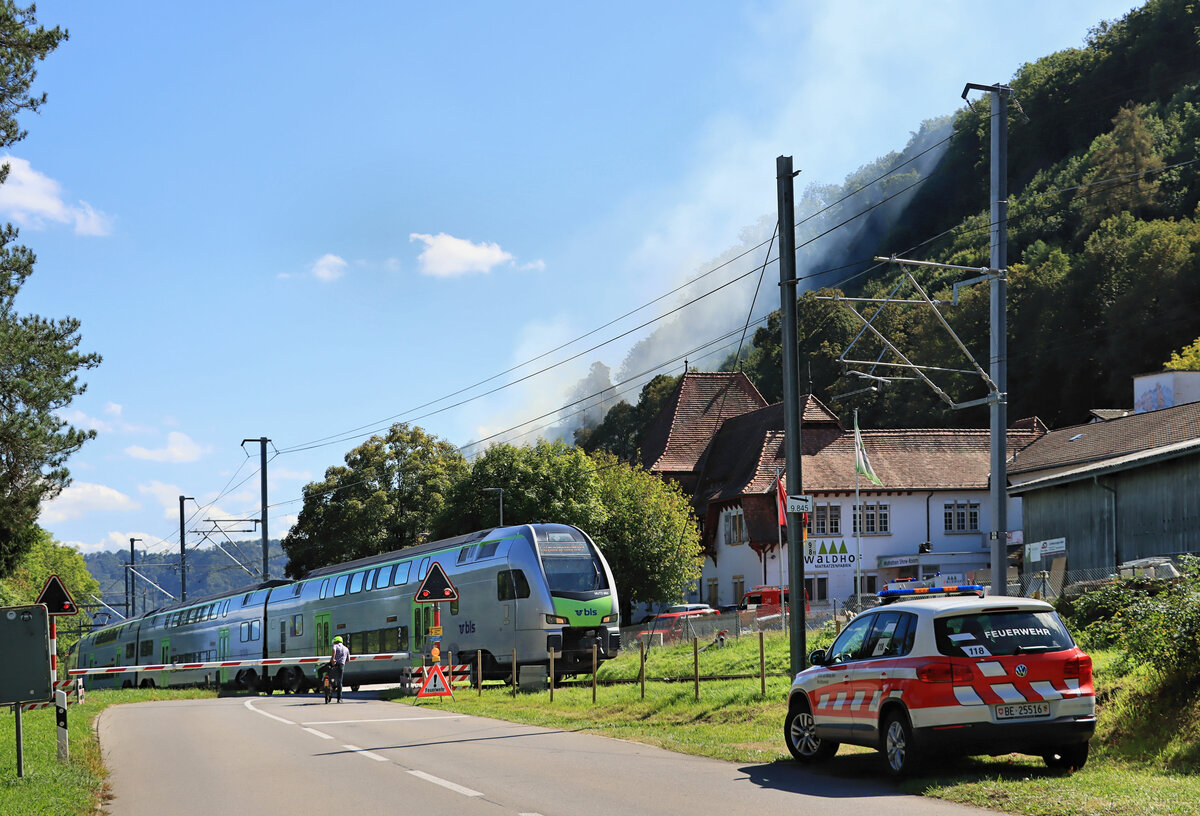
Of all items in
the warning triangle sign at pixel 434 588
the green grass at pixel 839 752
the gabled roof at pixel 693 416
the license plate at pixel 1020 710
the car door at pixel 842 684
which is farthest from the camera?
the gabled roof at pixel 693 416

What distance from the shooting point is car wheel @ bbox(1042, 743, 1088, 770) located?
12.1 metres

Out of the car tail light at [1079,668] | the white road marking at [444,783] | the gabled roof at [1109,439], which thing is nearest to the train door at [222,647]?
the gabled roof at [1109,439]

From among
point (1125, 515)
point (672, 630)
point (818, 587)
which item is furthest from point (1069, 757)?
point (818, 587)

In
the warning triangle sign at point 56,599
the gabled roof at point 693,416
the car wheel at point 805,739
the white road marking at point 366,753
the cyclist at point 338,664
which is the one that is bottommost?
the cyclist at point 338,664

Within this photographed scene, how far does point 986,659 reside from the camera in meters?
11.9

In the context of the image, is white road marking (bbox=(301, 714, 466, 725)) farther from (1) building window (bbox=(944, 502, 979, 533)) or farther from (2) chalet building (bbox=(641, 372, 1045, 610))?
(1) building window (bbox=(944, 502, 979, 533))

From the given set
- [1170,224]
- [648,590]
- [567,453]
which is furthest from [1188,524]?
[1170,224]

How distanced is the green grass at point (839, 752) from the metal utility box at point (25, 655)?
85 centimetres

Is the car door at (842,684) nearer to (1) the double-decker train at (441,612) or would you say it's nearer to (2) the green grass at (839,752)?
(2) the green grass at (839,752)

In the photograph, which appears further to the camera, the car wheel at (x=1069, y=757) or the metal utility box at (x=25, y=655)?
the metal utility box at (x=25, y=655)

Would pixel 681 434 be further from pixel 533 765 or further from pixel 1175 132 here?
pixel 533 765

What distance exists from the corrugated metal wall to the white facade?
78.4 ft

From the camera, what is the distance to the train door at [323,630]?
4153 centimetres

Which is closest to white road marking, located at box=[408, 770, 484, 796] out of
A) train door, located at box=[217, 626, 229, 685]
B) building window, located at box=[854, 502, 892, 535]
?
train door, located at box=[217, 626, 229, 685]
